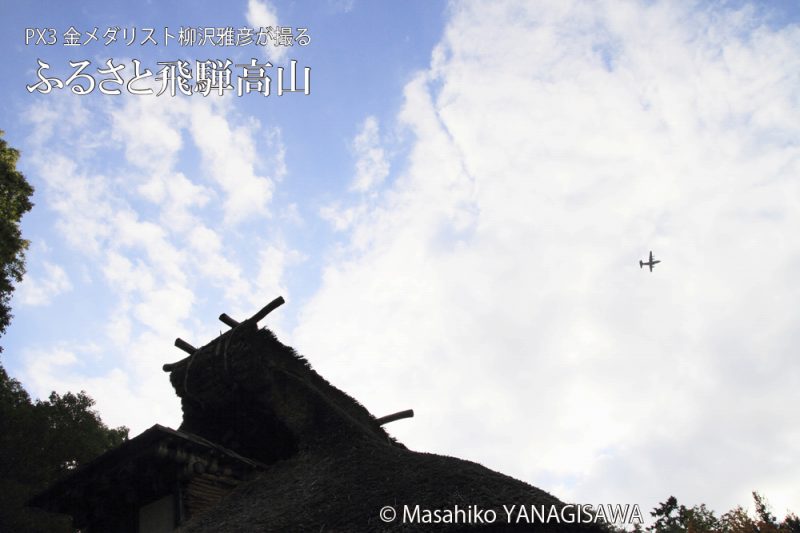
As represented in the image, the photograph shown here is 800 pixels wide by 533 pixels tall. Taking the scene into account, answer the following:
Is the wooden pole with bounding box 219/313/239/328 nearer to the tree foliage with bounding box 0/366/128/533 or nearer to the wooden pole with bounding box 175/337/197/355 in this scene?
the wooden pole with bounding box 175/337/197/355

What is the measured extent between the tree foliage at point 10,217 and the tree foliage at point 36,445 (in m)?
6.74

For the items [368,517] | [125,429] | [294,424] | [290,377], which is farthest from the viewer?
[125,429]

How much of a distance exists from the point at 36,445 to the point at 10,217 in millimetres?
10086

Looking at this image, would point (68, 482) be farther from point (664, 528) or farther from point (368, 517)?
point (664, 528)

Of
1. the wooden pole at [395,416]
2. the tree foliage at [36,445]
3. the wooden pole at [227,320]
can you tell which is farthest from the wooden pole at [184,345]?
the tree foliage at [36,445]

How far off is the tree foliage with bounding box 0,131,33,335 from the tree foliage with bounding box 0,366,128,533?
22.1 ft

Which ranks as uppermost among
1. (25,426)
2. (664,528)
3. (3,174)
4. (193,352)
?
(3,174)

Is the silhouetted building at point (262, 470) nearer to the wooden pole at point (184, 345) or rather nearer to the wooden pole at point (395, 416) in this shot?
the wooden pole at point (184, 345)

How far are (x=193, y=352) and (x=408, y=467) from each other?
702cm

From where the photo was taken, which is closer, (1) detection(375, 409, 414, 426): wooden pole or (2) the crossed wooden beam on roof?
(2) the crossed wooden beam on roof

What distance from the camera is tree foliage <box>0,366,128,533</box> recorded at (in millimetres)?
19828

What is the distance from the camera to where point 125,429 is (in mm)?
28547

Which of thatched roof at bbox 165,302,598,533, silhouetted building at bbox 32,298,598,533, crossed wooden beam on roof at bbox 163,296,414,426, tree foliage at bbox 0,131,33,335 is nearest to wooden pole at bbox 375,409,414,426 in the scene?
thatched roof at bbox 165,302,598,533

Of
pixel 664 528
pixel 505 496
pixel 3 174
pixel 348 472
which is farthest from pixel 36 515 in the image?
pixel 664 528
